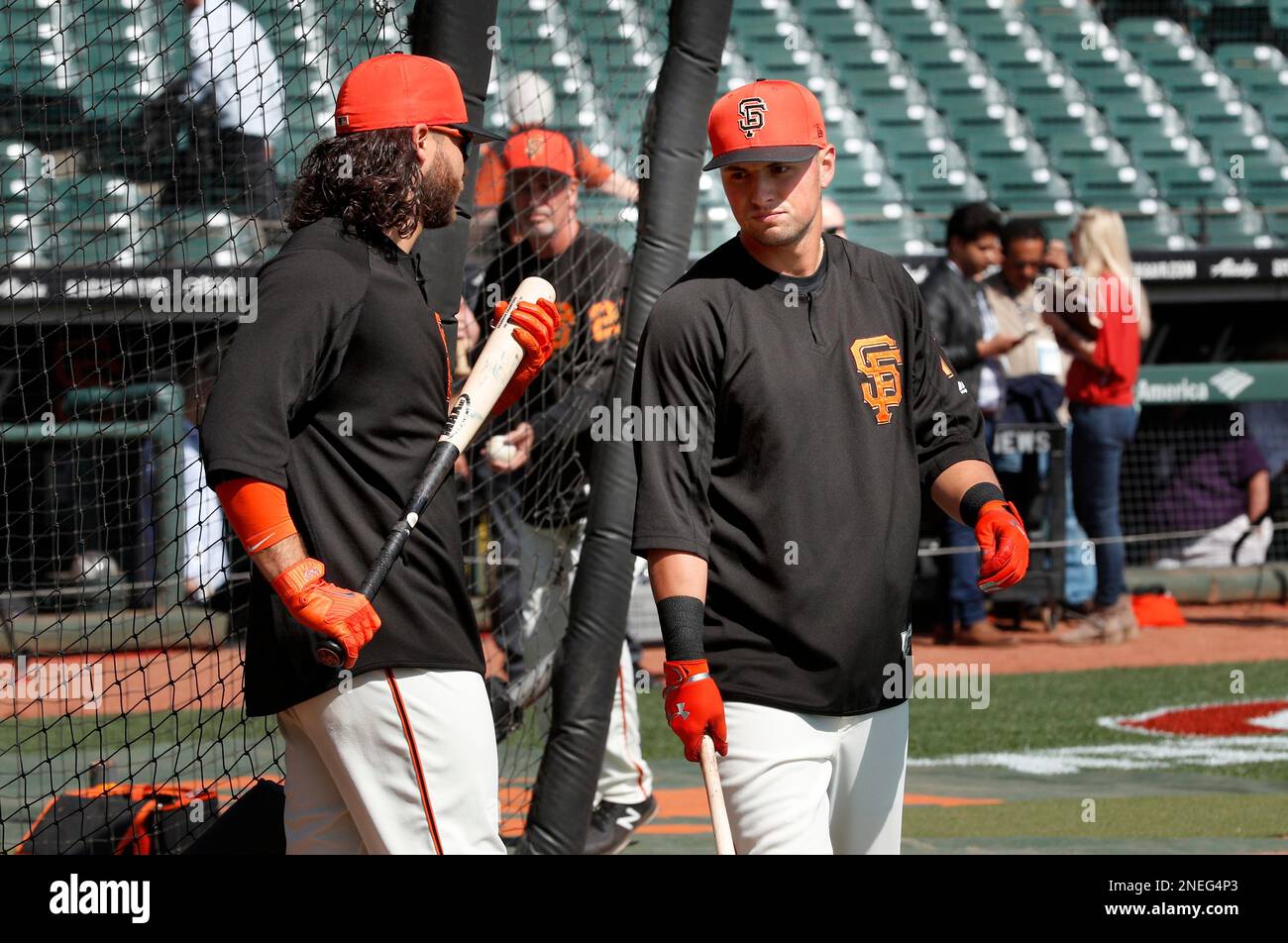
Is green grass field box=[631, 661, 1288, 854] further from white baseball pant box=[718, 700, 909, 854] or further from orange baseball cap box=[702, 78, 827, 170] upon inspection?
orange baseball cap box=[702, 78, 827, 170]

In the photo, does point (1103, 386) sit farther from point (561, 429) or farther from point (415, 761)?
point (415, 761)

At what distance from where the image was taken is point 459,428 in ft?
10.3

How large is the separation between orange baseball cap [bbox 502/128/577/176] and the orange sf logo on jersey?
95.6 inches

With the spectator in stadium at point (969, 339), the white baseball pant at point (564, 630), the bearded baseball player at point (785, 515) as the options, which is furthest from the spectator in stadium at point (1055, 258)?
the bearded baseball player at point (785, 515)

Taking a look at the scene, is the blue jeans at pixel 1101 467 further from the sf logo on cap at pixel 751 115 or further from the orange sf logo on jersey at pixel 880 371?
the sf logo on cap at pixel 751 115

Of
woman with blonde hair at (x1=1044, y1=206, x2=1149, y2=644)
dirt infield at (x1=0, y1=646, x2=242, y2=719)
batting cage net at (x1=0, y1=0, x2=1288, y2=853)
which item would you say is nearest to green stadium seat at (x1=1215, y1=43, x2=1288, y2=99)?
batting cage net at (x1=0, y1=0, x2=1288, y2=853)

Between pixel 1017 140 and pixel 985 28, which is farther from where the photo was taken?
pixel 985 28

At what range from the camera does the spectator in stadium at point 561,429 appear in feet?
17.8

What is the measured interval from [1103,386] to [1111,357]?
20cm

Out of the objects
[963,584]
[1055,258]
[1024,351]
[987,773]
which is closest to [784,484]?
[987,773]
